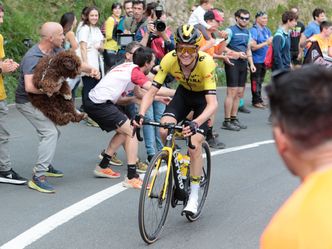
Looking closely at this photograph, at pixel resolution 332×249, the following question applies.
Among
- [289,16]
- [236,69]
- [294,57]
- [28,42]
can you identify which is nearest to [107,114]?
[236,69]

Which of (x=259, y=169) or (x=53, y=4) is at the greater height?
(x=53, y=4)

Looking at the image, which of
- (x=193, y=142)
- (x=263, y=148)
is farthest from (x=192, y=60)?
(x=263, y=148)

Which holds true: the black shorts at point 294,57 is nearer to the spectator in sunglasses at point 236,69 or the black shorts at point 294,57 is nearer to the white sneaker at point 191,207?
the spectator in sunglasses at point 236,69

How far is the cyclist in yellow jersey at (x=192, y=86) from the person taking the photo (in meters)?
6.27

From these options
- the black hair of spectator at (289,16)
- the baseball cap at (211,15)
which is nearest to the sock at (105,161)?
the baseball cap at (211,15)

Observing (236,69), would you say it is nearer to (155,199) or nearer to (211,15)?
(211,15)

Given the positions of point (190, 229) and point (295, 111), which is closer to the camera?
point (295, 111)

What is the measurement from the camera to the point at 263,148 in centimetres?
1020

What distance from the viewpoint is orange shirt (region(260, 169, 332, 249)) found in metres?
1.77

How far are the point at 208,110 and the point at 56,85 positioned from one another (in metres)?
1.86

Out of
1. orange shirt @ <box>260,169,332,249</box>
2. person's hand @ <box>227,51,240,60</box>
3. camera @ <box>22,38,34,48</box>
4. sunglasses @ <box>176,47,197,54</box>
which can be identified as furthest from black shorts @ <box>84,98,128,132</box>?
camera @ <box>22,38,34,48</box>

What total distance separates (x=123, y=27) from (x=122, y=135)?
430 centimetres

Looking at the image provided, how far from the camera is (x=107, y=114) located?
25.4 ft

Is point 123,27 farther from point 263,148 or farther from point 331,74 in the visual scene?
point 331,74
